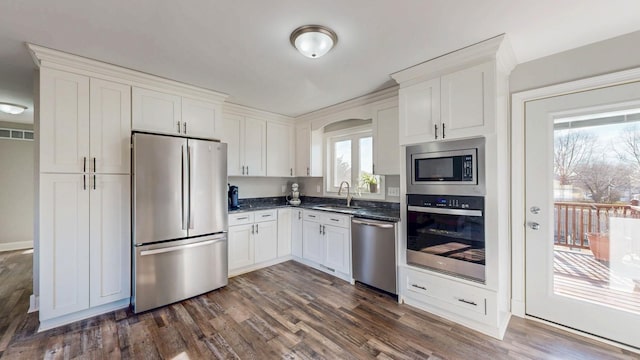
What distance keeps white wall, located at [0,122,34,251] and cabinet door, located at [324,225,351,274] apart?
5.71 m

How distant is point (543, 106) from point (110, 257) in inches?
170

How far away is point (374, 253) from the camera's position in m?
2.93

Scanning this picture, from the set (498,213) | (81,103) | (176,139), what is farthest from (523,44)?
(81,103)

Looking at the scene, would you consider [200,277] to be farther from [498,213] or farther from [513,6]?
[513,6]

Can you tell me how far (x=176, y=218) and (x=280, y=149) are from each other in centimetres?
209

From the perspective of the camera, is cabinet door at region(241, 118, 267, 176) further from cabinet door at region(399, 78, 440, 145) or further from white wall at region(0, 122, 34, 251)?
white wall at region(0, 122, 34, 251)

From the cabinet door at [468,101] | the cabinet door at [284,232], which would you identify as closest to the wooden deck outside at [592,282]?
the cabinet door at [468,101]

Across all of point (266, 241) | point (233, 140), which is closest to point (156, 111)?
point (233, 140)

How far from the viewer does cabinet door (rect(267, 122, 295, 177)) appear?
424 centimetres

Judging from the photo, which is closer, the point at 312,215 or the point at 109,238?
the point at 109,238

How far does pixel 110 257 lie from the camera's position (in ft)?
8.28

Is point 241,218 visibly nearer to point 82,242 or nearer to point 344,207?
point 344,207

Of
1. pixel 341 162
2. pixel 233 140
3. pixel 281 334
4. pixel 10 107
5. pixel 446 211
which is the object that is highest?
pixel 10 107

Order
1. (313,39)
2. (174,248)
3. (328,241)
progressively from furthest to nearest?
1. (328,241)
2. (174,248)
3. (313,39)
